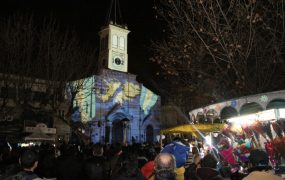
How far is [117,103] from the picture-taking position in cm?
5209

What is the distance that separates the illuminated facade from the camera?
160 ft

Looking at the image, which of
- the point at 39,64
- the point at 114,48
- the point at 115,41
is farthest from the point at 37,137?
the point at 115,41

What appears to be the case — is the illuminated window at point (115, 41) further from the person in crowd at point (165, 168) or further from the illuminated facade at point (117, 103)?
the person in crowd at point (165, 168)

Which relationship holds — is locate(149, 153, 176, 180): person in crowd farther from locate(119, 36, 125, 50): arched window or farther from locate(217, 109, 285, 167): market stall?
locate(119, 36, 125, 50): arched window

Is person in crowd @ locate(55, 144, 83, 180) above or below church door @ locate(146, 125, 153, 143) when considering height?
below

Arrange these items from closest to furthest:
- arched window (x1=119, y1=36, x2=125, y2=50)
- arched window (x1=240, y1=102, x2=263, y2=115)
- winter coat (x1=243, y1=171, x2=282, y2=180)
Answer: winter coat (x1=243, y1=171, x2=282, y2=180) → arched window (x1=240, y1=102, x2=263, y2=115) → arched window (x1=119, y1=36, x2=125, y2=50)

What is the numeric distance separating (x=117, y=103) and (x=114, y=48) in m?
10.9

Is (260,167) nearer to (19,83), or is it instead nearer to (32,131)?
(32,131)

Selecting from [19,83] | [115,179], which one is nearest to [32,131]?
[19,83]

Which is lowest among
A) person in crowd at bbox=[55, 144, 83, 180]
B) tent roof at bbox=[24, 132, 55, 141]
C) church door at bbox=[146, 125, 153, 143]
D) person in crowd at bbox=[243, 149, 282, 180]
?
person in crowd at bbox=[55, 144, 83, 180]

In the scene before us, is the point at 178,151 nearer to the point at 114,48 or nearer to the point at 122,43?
the point at 114,48

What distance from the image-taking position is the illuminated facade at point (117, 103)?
48.9 metres

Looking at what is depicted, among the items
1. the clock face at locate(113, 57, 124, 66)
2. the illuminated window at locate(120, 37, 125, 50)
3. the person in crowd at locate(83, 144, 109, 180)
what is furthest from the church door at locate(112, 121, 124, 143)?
the person in crowd at locate(83, 144, 109, 180)

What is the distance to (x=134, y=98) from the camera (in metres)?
54.7
